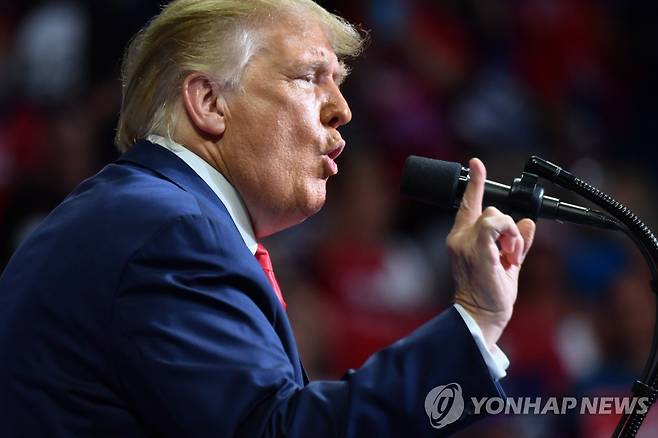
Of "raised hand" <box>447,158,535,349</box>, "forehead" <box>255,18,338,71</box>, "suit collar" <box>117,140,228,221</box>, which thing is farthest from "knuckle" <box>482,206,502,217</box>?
"forehead" <box>255,18,338,71</box>

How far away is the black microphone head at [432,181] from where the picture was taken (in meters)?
1.70

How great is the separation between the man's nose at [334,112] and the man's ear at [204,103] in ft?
0.56

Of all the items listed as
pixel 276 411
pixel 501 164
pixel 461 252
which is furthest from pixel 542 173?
pixel 501 164

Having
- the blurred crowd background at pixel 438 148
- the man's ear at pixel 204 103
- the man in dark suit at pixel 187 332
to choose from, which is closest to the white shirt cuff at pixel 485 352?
the man in dark suit at pixel 187 332

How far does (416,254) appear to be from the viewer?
4445 mm

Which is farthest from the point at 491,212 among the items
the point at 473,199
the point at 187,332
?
the point at 187,332

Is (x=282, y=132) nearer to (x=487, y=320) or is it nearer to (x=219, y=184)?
(x=219, y=184)

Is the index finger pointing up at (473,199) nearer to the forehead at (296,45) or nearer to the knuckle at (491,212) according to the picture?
the knuckle at (491,212)

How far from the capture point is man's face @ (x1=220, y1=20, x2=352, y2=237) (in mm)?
1859

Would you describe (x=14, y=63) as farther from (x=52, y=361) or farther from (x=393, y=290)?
(x=52, y=361)

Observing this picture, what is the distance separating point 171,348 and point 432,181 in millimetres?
486

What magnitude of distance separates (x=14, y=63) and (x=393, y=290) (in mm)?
2035

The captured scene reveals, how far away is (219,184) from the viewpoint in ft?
6.02

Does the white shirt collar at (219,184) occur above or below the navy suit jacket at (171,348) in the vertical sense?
above
